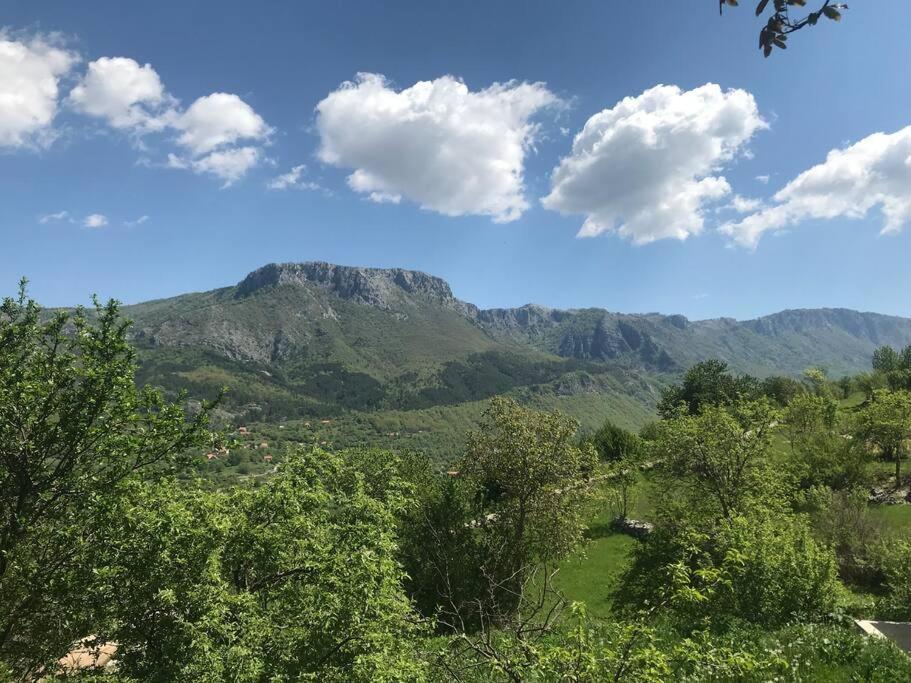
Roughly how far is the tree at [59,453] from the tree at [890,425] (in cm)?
5315

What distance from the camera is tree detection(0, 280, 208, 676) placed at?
10.1 m

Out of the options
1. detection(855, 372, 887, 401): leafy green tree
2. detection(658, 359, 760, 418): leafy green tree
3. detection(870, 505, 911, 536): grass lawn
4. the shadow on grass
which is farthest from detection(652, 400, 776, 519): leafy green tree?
detection(855, 372, 887, 401): leafy green tree

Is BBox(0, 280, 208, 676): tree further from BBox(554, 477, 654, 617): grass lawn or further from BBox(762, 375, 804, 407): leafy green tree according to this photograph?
BBox(762, 375, 804, 407): leafy green tree

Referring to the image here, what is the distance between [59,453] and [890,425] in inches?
2195

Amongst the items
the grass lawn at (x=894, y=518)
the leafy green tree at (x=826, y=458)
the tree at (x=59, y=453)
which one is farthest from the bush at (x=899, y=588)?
the tree at (x=59, y=453)

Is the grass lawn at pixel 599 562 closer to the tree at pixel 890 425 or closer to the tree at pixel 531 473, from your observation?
the tree at pixel 531 473

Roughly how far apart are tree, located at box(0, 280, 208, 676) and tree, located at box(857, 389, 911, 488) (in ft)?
174

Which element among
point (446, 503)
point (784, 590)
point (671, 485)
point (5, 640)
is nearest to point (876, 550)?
point (671, 485)

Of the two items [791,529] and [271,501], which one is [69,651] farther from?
[791,529]

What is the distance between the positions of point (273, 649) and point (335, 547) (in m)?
2.03

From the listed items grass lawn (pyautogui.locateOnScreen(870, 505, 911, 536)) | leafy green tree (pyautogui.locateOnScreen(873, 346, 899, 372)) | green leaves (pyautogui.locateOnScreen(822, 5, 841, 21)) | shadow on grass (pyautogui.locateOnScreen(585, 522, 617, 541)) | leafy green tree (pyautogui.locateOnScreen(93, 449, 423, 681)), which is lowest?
shadow on grass (pyautogui.locateOnScreen(585, 522, 617, 541))

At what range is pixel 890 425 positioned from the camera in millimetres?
41125

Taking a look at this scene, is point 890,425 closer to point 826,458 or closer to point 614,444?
point 826,458

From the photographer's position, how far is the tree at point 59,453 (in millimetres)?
10062
